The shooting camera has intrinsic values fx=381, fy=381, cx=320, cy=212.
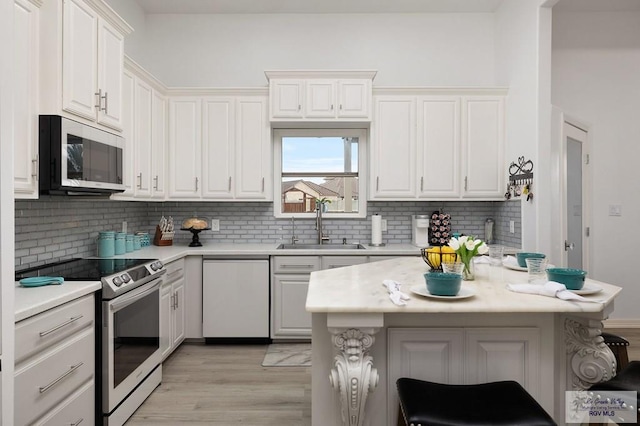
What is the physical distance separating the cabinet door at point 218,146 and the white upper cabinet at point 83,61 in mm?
1082

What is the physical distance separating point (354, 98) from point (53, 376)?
10.3ft

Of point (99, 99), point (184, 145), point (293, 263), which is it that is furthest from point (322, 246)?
point (99, 99)

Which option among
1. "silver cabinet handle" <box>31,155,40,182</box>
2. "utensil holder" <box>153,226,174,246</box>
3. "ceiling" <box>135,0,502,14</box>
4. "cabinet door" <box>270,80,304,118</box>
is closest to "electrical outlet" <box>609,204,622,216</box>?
"ceiling" <box>135,0,502,14</box>

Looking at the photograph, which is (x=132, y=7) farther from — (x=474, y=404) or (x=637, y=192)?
(x=637, y=192)

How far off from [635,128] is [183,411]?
496cm

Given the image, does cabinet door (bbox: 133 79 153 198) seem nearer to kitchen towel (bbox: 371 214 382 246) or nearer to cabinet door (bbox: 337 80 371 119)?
cabinet door (bbox: 337 80 371 119)

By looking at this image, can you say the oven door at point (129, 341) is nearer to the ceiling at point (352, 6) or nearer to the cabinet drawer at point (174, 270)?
the cabinet drawer at point (174, 270)

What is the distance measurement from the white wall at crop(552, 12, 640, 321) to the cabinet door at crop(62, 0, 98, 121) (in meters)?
4.20

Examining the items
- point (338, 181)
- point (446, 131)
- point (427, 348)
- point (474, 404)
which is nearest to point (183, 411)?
point (427, 348)

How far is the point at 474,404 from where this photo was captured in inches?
53.0

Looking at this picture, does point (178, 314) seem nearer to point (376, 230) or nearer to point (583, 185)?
point (376, 230)

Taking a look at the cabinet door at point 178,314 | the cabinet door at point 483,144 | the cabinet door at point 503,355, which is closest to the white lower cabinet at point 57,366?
the cabinet door at point 178,314

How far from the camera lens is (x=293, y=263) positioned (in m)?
3.56

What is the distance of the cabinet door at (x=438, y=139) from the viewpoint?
3.81 m
